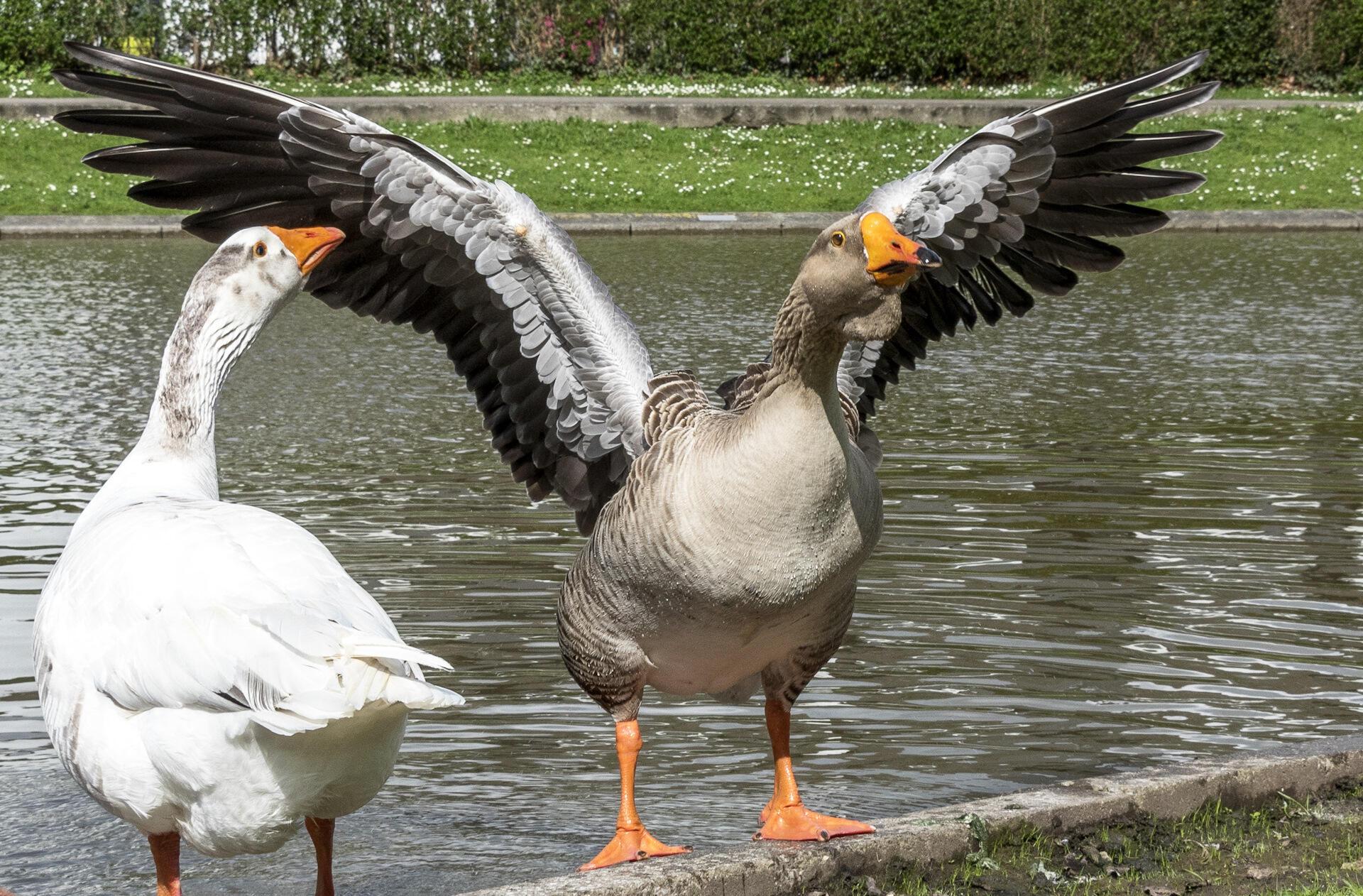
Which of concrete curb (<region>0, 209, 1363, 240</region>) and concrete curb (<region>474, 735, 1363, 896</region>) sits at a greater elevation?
concrete curb (<region>474, 735, 1363, 896</region>)

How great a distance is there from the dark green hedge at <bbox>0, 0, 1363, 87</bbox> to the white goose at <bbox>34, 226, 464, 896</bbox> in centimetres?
2427

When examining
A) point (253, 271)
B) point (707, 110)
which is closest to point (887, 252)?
point (253, 271)

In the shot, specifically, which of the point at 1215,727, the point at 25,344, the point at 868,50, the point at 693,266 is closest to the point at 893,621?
the point at 1215,727

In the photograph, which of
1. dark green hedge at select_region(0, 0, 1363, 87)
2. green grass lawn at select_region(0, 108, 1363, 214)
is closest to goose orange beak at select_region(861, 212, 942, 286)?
green grass lawn at select_region(0, 108, 1363, 214)

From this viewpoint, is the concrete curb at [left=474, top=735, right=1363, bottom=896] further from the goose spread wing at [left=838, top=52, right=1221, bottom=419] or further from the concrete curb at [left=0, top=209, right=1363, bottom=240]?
the concrete curb at [left=0, top=209, right=1363, bottom=240]

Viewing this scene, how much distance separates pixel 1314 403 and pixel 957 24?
18.6 m

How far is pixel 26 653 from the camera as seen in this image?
252 inches

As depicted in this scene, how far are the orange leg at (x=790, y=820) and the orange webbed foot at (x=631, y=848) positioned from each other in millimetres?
238

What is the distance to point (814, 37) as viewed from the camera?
93.4 feet

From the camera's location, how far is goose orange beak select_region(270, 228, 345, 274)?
Result: 4.22m

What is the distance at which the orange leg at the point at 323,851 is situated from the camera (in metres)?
4.08

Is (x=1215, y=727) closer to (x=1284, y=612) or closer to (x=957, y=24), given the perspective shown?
(x=1284, y=612)

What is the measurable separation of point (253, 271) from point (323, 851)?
138cm

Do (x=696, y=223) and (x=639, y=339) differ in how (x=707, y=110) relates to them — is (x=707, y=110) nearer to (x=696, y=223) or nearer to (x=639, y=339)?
(x=696, y=223)
